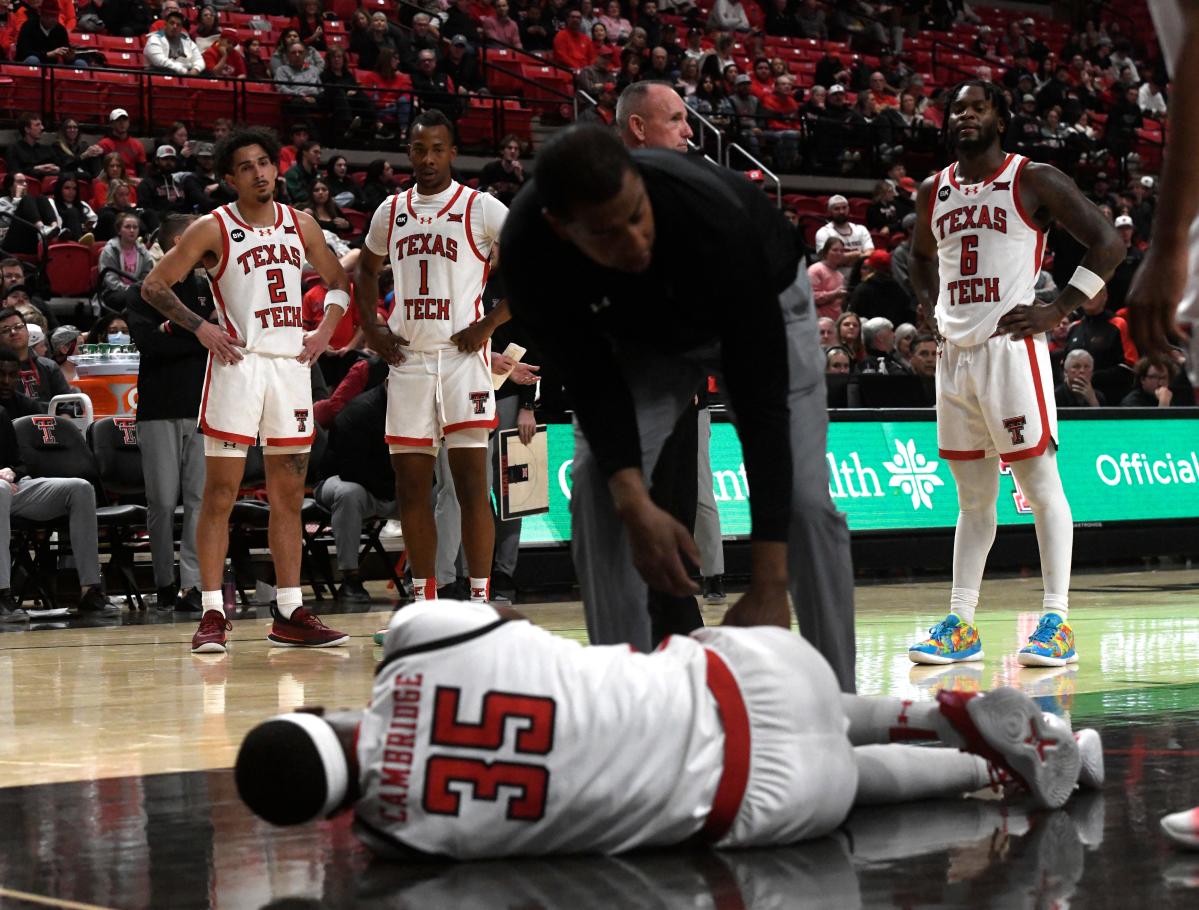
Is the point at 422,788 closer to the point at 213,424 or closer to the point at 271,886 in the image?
the point at 271,886

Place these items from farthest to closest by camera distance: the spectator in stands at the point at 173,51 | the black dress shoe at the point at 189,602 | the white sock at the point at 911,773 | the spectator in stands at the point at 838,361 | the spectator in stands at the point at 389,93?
1. the spectator in stands at the point at 389,93
2. the spectator in stands at the point at 173,51
3. the spectator in stands at the point at 838,361
4. the black dress shoe at the point at 189,602
5. the white sock at the point at 911,773

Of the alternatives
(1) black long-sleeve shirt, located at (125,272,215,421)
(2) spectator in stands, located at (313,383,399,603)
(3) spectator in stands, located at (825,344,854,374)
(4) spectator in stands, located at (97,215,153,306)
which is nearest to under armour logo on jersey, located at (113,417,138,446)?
(1) black long-sleeve shirt, located at (125,272,215,421)

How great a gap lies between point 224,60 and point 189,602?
31.3 feet

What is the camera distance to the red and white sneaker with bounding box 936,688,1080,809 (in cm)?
368

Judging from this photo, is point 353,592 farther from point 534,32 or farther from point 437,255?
point 534,32

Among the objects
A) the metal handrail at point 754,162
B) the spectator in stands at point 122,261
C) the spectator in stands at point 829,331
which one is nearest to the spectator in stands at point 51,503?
the spectator in stands at point 122,261

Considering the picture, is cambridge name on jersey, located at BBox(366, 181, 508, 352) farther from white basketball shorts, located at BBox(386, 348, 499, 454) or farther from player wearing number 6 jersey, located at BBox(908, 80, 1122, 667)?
player wearing number 6 jersey, located at BBox(908, 80, 1122, 667)

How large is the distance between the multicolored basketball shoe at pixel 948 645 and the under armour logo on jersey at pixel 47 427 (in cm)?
564

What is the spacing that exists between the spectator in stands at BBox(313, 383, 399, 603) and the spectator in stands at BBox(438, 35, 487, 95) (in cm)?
1007

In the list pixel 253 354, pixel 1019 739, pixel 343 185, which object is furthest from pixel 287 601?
pixel 343 185

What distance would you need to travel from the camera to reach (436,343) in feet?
26.5

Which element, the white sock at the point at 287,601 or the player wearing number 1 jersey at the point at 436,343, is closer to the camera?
the player wearing number 1 jersey at the point at 436,343

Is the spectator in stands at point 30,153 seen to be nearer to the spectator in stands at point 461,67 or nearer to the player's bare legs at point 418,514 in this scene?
the spectator in stands at point 461,67

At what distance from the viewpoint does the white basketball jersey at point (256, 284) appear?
8.09 meters
